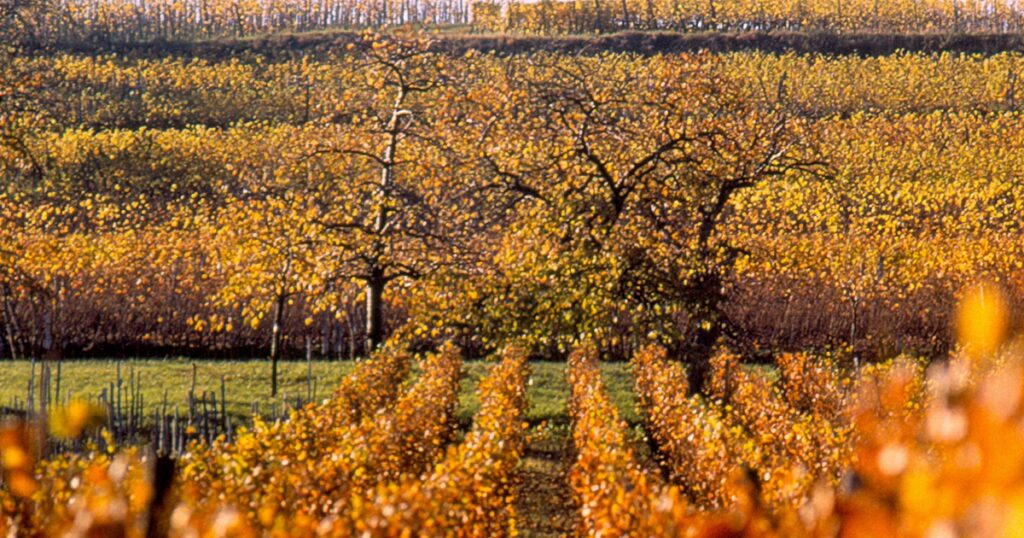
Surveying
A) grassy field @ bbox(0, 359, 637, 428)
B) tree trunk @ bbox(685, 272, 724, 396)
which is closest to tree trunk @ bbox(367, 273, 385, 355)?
grassy field @ bbox(0, 359, 637, 428)

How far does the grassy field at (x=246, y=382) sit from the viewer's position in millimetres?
19484

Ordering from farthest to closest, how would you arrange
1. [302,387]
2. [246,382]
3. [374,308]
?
[374,308], [246,382], [302,387]

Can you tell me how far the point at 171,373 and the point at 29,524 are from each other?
60.9 feet

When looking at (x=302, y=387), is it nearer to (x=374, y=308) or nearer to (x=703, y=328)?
(x=374, y=308)

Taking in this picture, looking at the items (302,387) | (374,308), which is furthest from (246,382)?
(374,308)

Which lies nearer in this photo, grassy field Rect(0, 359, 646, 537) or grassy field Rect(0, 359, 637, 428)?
grassy field Rect(0, 359, 646, 537)

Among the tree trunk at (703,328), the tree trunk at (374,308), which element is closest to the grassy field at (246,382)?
the tree trunk at (374,308)

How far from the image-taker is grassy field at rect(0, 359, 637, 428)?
19.5m

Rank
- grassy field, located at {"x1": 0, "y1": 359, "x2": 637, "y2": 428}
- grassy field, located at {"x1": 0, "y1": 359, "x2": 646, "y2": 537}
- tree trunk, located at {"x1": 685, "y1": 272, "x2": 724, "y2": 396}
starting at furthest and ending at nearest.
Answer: grassy field, located at {"x1": 0, "y1": 359, "x2": 637, "y2": 428} → tree trunk, located at {"x1": 685, "y1": 272, "x2": 724, "y2": 396} → grassy field, located at {"x1": 0, "y1": 359, "x2": 646, "y2": 537}

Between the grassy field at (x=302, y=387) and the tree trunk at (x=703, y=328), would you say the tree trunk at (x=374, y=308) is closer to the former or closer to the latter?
the grassy field at (x=302, y=387)

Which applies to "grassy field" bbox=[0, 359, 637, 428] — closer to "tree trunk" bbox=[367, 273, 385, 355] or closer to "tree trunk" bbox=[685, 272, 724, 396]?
"tree trunk" bbox=[367, 273, 385, 355]

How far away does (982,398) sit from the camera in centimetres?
105

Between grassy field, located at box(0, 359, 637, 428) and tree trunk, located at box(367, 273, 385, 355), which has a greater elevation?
tree trunk, located at box(367, 273, 385, 355)

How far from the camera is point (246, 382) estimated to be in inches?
842
